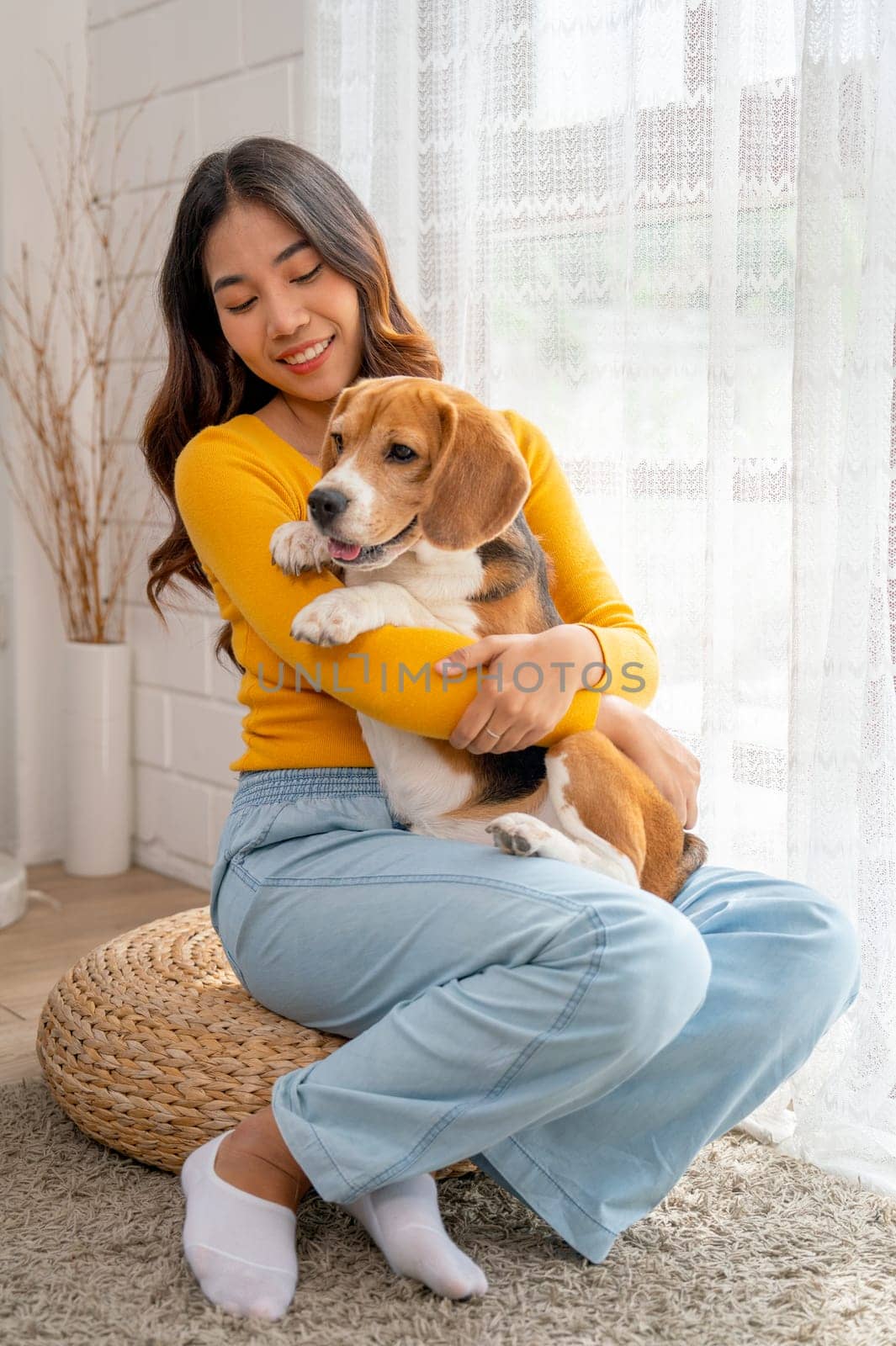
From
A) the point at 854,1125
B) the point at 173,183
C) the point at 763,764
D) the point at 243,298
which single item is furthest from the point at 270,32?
the point at 854,1125

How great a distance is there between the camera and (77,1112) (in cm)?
182

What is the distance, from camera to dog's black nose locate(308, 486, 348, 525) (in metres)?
1.42

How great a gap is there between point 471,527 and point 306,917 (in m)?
0.49

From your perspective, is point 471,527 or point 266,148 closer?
point 471,527

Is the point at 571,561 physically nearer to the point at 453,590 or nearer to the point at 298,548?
the point at 453,590

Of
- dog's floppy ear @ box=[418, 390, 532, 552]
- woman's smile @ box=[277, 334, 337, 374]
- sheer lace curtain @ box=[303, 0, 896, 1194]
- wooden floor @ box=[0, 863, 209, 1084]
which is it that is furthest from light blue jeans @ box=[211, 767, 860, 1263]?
wooden floor @ box=[0, 863, 209, 1084]

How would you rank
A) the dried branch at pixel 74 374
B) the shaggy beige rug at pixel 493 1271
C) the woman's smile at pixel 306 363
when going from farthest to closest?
the dried branch at pixel 74 374 < the woman's smile at pixel 306 363 < the shaggy beige rug at pixel 493 1271

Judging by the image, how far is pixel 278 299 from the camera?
5.66 ft

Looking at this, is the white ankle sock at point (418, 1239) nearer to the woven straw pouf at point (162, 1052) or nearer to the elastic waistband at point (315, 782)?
the woven straw pouf at point (162, 1052)

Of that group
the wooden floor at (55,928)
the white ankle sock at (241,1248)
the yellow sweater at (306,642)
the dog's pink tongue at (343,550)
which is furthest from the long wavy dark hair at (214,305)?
the wooden floor at (55,928)

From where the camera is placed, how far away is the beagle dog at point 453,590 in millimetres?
1479

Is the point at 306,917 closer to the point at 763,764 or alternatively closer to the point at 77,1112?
the point at 77,1112

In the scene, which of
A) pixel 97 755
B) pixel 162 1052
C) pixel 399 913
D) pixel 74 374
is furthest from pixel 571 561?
pixel 74 374

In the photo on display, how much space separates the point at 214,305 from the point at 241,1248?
3.92 feet
